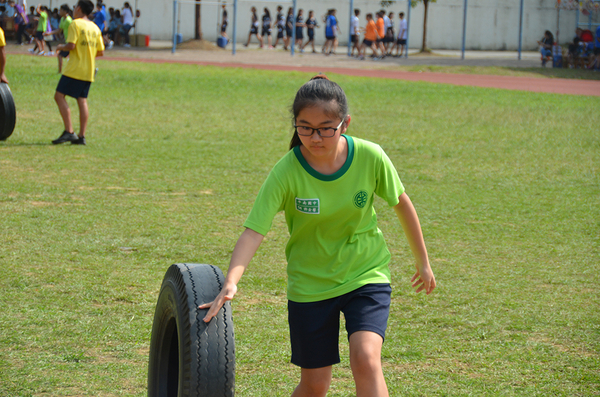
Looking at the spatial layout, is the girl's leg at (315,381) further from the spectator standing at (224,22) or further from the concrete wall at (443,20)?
the concrete wall at (443,20)

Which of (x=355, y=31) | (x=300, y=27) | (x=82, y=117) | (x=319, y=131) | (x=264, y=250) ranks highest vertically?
(x=300, y=27)

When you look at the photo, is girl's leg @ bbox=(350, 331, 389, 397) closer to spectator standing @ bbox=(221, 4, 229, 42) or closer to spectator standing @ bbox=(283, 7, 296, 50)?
spectator standing @ bbox=(283, 7, 296, 50)

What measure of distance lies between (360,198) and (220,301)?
2.44ft

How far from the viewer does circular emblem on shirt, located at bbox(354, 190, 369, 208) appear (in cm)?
293

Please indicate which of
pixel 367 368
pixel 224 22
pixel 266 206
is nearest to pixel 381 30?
pixel 224 22

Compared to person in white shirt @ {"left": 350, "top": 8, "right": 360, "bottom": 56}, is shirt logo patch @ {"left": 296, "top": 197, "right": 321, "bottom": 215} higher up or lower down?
lower down

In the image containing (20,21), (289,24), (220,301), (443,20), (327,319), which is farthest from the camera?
(443,20)

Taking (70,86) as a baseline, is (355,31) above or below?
above

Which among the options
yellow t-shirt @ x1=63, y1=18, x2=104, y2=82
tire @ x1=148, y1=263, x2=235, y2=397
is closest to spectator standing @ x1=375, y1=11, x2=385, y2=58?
yellow t-shirt @ x1=63, y1=18, x2=104, y2=82

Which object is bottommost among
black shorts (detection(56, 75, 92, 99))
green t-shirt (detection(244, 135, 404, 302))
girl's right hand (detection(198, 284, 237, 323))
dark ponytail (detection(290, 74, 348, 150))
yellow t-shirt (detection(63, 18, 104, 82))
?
girl's right hand (detection(198, 284, 237, 323))

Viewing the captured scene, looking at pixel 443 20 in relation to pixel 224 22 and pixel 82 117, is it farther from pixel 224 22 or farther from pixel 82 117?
pixel 82 117

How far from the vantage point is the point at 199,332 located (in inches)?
105

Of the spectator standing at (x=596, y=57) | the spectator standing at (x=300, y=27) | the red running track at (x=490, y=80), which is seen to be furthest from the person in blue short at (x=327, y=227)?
the spectator standing at (x=300, y=27)

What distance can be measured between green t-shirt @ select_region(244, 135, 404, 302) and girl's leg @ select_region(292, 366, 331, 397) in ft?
1.08
